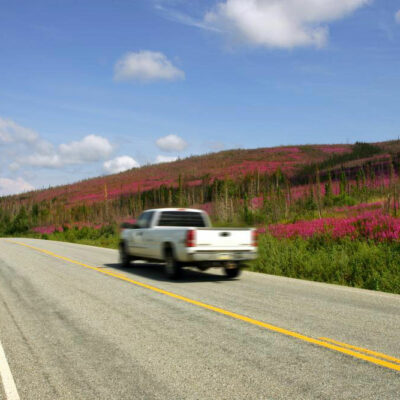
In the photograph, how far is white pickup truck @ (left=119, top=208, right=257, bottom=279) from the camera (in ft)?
36.8

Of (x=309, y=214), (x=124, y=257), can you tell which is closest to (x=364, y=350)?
(x=124, y=257)

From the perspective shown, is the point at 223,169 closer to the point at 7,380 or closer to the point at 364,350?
the point at 364,350

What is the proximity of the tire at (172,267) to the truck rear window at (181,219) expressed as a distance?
1.56 meters

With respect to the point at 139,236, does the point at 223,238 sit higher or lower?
lower

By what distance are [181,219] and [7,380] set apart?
9.22 meters

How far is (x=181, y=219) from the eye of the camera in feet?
45.1

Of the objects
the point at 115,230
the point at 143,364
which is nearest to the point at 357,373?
the point at 143,364

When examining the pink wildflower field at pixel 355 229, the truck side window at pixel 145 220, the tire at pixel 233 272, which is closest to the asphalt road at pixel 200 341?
the tire at pixel 233 272

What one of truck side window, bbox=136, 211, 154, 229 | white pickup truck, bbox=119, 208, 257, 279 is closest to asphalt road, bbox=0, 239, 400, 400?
white pickup truck, bbox=119, 208, 257, 279

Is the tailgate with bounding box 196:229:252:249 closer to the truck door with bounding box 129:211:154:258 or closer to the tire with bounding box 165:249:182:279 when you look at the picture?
the tire with bounding box 165:249:182:279

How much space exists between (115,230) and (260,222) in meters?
14.3

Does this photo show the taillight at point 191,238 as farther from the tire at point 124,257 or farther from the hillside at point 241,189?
the hillside at point 241,189

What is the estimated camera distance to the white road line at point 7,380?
430 cm

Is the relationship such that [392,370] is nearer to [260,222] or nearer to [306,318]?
[306,318]
